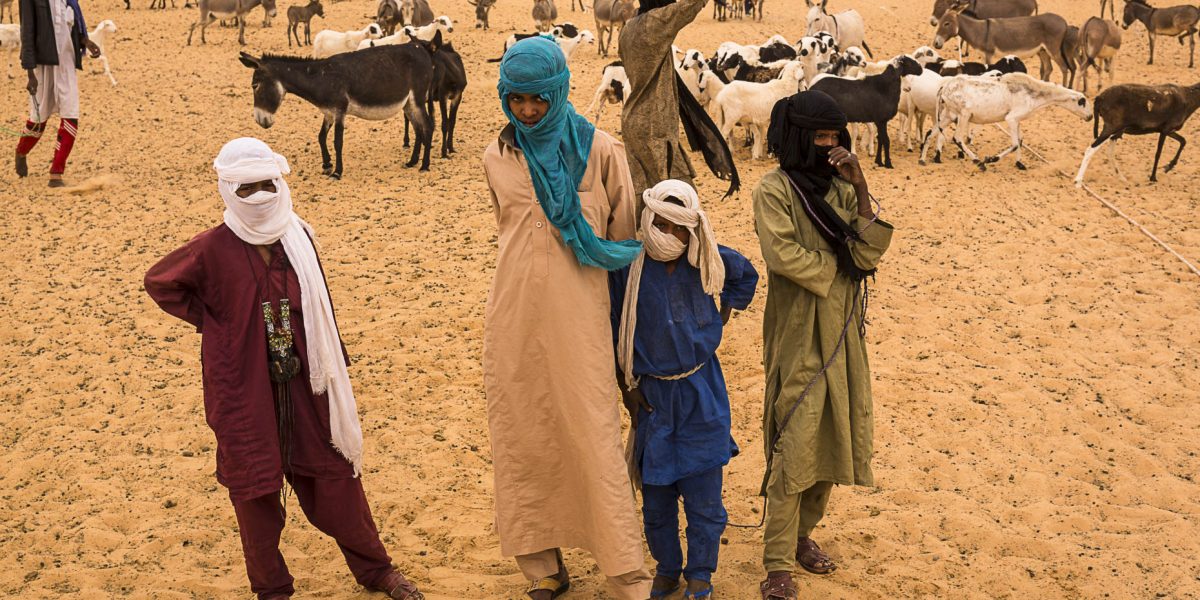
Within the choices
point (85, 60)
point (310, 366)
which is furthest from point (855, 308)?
point (85, 60)

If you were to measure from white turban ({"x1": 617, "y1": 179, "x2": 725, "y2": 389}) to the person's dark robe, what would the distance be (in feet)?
3.87

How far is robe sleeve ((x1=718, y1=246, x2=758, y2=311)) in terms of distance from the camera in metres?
3.88

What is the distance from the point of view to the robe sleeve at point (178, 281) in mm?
3598

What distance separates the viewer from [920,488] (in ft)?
16.8

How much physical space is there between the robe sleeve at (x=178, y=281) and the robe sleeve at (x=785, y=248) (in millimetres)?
1898

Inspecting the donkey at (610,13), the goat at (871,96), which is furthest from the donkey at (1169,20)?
the goat at (871,96)

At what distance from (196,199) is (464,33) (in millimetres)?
9366

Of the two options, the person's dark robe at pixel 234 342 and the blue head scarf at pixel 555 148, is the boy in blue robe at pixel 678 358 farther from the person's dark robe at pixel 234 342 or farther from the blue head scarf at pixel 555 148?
the person's dark robe at pixel 234 342

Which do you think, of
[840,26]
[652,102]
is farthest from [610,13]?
[652,102]

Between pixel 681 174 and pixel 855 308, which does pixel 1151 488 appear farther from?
pixel 681 174

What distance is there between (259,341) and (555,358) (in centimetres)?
100

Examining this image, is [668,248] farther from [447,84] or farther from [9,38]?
[9,38]

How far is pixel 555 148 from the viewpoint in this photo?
3533 mm

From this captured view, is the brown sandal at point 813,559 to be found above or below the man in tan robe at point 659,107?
below
